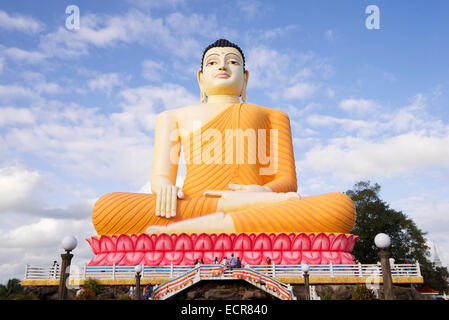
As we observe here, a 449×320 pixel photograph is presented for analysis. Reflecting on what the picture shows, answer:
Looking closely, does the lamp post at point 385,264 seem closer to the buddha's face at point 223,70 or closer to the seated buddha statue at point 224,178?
the seated buddha statue at point 224,178

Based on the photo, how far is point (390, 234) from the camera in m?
19.3

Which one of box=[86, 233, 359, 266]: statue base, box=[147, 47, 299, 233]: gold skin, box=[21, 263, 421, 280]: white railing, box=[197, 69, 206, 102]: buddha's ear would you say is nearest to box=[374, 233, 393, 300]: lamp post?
box=[21, 263, 421, 280]: white railing

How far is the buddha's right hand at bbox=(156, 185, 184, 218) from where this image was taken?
1093 cm

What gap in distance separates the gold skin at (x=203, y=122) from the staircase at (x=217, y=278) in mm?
2647

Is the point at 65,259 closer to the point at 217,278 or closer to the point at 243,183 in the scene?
the point at 217,278

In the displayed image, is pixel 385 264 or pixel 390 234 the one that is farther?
pixel 390 234

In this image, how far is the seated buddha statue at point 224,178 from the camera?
1084cm

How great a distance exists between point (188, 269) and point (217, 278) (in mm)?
1397

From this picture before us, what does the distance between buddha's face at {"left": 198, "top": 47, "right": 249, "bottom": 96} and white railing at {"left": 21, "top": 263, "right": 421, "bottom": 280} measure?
7.25 meters

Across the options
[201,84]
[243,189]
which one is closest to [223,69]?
[201,84]

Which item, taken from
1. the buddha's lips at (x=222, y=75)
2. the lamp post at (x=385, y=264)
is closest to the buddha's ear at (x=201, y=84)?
the buddha's lips at (x=222, y=75)

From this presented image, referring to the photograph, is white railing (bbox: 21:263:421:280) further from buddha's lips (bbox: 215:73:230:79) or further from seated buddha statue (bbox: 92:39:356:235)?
buddha's lips (bbox: 215:73:230:79)
